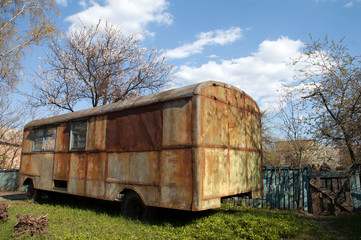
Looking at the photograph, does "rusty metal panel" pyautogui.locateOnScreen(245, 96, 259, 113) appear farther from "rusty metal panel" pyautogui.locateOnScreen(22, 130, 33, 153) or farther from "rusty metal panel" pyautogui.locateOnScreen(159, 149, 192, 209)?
"rusty metal panel" pyautogui.locateOnScreen(22, 130, 33, 153)

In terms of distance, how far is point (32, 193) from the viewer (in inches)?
411

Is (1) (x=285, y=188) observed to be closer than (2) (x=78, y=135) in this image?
Yes

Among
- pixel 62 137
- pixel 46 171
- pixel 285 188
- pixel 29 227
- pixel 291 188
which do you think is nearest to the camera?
pixel 29 227

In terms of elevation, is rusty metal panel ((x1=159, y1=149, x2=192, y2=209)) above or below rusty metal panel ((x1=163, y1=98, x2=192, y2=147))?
below

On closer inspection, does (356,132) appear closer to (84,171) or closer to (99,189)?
(99,189)

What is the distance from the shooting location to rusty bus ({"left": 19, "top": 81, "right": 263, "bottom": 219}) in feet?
17.0

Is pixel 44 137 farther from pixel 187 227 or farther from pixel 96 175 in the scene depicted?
pixel 187 227

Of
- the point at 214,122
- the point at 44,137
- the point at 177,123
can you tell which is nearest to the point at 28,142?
the point at 44,137

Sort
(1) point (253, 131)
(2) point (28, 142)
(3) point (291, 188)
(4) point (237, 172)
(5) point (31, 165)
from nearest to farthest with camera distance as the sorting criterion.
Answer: (4) point (237, 172) < (1) point (253, 131) < (3) point (291, 188) < (5) point (31, 165) < (2) point (28, 142)

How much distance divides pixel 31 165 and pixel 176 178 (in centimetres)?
781

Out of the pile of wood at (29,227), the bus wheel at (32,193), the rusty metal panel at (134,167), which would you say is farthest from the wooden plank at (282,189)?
the bus wheel at (32,193)

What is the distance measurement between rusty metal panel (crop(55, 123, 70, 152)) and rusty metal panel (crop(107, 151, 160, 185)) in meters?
2.65

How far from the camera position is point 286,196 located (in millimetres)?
8109

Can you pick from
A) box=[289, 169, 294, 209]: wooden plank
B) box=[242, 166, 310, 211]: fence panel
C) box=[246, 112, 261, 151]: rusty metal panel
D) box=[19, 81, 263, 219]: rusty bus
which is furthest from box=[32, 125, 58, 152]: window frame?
box=[289, 169, 294, 209]: wooden plank
